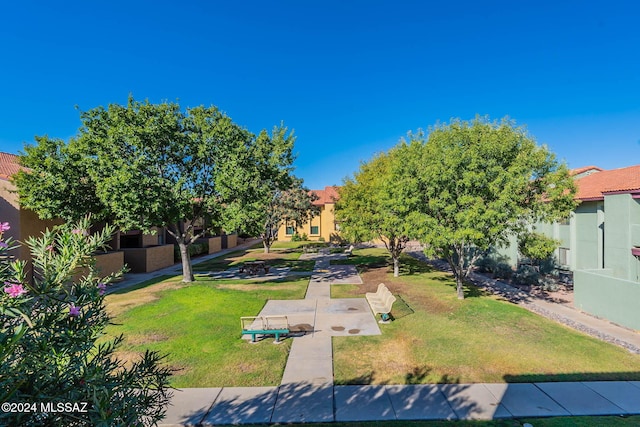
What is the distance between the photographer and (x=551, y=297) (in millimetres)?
17234

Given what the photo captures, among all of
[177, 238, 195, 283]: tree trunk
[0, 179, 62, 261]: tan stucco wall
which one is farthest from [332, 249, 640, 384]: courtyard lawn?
[0, 179, 62, 261]: tan stucco wall

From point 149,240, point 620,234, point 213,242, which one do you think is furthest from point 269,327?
point 213,242

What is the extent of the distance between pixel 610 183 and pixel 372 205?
13312mm

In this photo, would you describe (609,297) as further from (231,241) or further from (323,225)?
(323,225)

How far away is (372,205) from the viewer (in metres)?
21.8

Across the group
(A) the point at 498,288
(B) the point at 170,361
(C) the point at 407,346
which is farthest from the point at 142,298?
(A) the point at 498,288

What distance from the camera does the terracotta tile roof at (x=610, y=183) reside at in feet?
52.9

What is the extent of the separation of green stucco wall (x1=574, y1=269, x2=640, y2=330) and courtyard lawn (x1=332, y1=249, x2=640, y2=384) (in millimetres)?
2531

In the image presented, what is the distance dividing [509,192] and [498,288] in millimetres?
8571

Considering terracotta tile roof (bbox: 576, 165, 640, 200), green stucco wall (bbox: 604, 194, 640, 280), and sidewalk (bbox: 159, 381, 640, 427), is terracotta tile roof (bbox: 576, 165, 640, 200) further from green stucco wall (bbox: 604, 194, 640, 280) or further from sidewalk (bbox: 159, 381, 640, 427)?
sidewalk (bbox: 159, 381, 640, 427)

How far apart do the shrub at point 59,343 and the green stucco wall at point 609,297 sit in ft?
51.7

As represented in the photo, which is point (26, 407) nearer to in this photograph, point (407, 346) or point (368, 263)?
point (407, 346)

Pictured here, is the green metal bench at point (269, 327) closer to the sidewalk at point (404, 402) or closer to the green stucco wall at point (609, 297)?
the sidewalk at point (404, 402)

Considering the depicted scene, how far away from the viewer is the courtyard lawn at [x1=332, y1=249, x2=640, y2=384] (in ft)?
27.6
